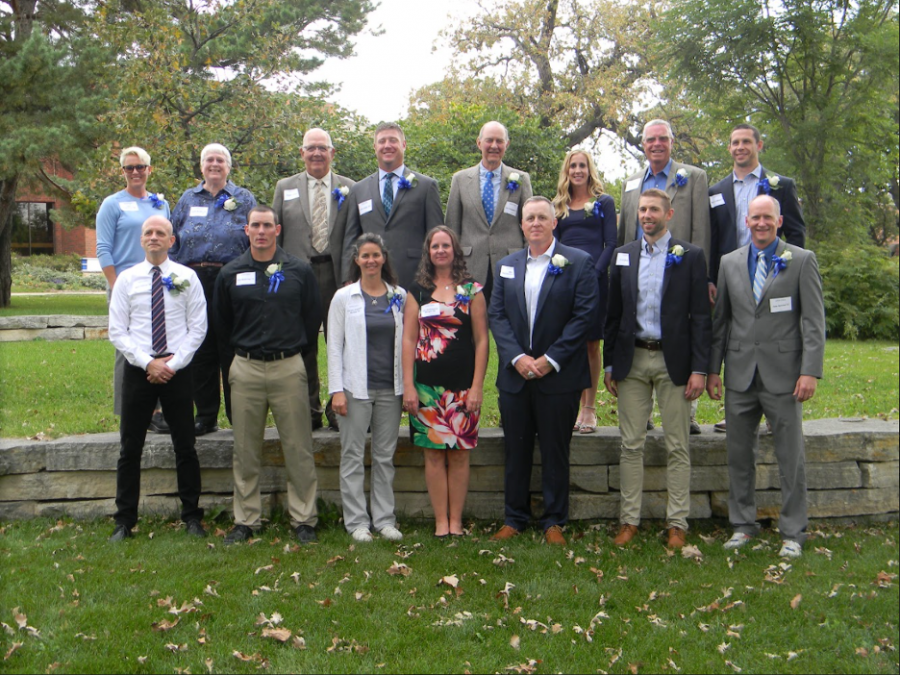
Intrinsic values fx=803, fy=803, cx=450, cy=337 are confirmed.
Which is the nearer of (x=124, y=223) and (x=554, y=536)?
(x=554, y=536)

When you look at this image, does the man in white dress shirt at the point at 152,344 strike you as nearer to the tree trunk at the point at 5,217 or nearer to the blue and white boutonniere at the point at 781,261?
the blue and white boutonniere at the point at 781,261

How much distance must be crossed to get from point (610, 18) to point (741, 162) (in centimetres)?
1880

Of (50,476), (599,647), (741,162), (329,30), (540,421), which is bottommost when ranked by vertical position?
(599,647)

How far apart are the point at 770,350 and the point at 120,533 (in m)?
4.32

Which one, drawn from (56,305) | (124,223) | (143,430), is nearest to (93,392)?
(124,223)

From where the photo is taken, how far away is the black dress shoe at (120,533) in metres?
5.16

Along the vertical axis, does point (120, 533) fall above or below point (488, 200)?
below

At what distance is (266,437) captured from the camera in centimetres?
582

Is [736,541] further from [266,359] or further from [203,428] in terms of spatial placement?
[203,428]

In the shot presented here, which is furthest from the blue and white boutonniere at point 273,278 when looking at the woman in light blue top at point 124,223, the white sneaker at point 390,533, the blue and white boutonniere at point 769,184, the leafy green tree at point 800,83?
the leafy green tree at point 800,83

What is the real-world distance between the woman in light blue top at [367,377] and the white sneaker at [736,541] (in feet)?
7.01

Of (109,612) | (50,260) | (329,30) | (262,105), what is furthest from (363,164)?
(50,260)

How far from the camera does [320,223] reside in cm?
592

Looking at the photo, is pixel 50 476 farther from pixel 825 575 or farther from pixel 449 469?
pixel 825 575
